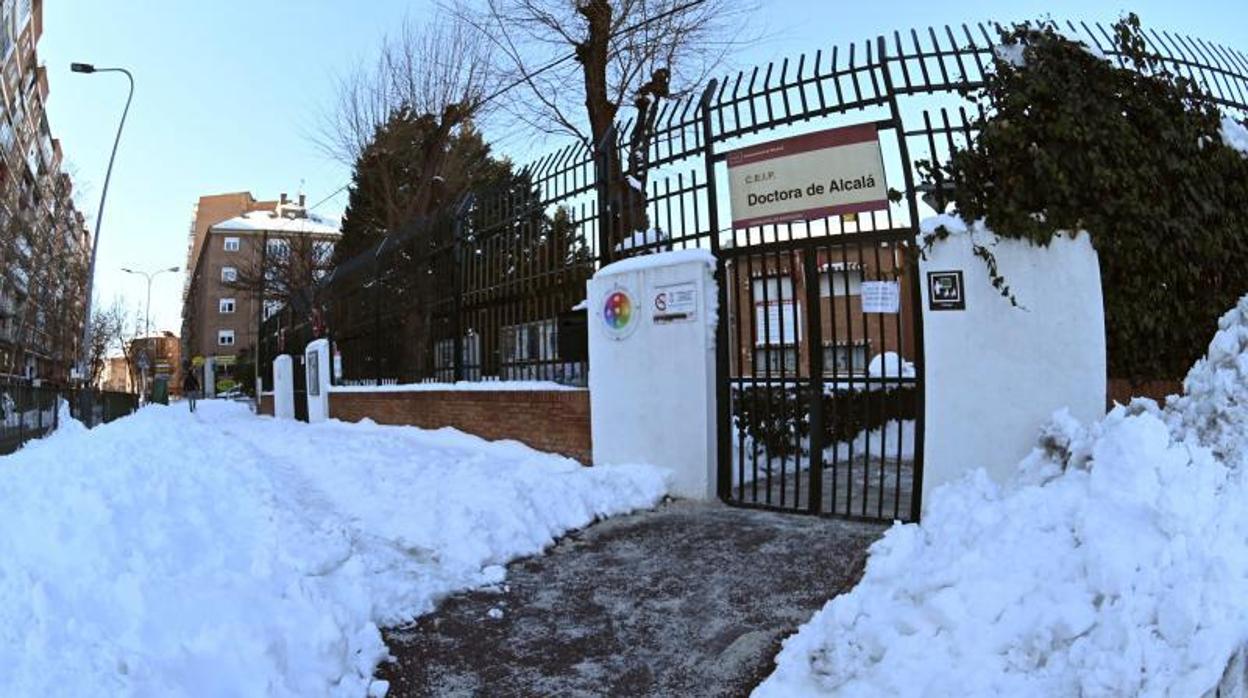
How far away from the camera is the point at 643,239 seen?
7.80 meters

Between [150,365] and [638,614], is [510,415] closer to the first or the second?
[638,614]

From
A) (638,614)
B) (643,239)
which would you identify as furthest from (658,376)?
(638,614)

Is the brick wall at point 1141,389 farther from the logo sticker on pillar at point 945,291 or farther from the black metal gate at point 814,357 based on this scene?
the black metal gate at point 814,357

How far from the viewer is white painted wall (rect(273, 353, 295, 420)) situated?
1908 cm

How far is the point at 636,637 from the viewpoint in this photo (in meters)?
4.16

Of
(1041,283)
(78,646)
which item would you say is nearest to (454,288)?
(1041,283)

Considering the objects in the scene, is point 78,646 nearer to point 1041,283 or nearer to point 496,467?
point 496,467

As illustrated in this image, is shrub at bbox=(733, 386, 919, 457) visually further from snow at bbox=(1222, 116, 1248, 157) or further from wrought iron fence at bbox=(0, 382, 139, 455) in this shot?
wrought iron fence at bbox=(0, 382, 139, 455)

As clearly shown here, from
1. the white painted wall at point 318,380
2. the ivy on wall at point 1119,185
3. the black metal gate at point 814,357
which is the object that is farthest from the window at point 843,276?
the white painted wall at point 318,380

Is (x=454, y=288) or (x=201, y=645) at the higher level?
(x=454, y=288)

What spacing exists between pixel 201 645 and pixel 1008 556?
131 inches

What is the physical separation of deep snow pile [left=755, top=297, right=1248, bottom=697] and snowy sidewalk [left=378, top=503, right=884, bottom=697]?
0.46 meters

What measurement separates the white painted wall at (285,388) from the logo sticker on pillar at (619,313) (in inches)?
537

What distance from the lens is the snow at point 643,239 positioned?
758 cm
